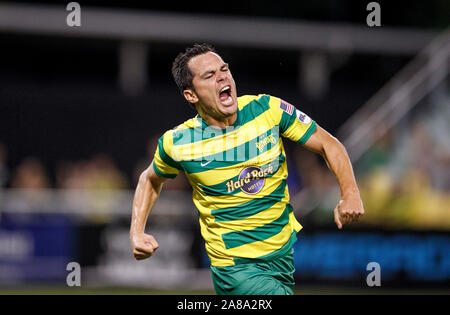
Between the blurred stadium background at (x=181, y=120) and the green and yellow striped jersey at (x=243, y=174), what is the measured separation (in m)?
5.86

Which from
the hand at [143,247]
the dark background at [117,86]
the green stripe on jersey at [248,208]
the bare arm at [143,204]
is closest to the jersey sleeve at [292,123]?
the green stripe on jersey at [248,208]

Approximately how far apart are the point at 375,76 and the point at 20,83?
26.7 ft

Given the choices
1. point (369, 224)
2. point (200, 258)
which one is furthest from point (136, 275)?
point (369, 224)

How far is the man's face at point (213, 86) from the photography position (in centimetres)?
552

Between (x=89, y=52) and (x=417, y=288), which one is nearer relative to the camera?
(x=417, y=288)

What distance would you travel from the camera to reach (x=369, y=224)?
11594mm

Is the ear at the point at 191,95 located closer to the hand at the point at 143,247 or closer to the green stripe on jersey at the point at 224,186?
the green stripe on jersey at the point at 224,186

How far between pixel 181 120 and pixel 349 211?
29.2ft

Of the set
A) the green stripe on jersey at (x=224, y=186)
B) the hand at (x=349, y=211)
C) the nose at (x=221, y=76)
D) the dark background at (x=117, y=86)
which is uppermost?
the dark background at (x=117, y=86)

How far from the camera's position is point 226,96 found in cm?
559

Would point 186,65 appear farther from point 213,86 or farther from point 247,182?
point 247,182

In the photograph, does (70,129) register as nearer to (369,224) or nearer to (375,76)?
(369,224)

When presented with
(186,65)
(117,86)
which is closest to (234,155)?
(186,65)

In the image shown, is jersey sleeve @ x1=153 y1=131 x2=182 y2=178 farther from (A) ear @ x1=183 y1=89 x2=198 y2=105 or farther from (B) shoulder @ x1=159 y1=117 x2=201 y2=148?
(A) ear @ x1=183 y1=89 x2=198 y2=105
